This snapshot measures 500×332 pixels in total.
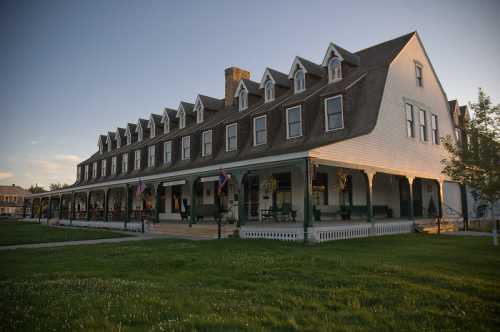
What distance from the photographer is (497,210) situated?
25922mm

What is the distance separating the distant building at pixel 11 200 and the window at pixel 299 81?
9665 centimetres

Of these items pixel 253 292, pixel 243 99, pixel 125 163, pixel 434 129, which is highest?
pixel 243 99

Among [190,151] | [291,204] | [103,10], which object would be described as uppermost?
[103,10]

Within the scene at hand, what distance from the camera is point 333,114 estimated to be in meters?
17.1

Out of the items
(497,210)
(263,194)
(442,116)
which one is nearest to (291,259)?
(263,194)

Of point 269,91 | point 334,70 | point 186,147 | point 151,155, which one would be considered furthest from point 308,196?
point 151,155

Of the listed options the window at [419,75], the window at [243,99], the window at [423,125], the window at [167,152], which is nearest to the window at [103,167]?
the window at [167,152]

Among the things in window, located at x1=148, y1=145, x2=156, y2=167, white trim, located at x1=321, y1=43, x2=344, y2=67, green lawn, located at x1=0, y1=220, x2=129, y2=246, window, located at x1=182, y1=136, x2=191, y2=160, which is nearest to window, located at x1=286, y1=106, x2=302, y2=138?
white trim, located at x1=321, y1=43, x2=344, y2=67

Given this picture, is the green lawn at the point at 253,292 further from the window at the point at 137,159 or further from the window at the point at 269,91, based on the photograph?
the window at the point at 137,159

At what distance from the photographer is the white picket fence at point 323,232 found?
13.4 metres

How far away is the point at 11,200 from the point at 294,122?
10617cm

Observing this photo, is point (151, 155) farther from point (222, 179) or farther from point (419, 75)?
point (419, 75)

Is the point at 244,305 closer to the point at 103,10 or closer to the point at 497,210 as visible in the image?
the point at 103,10

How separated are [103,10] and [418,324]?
390 inches
